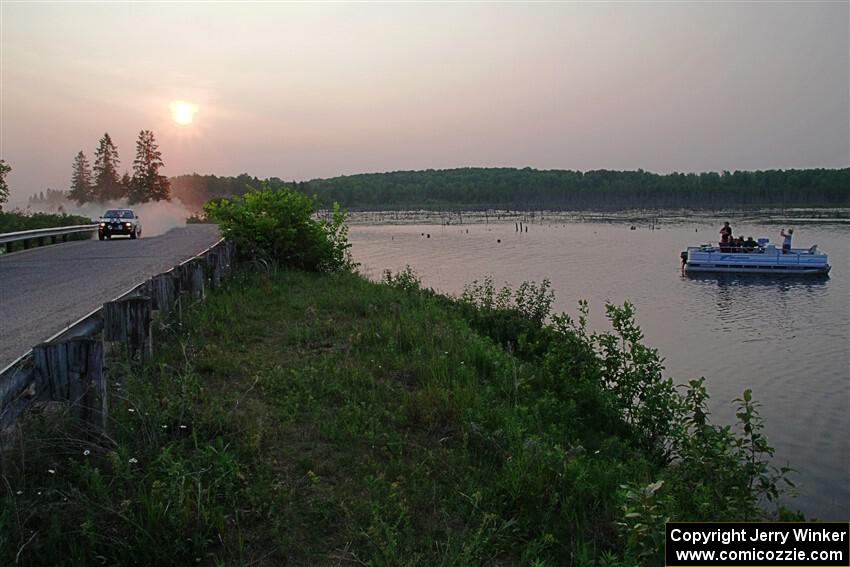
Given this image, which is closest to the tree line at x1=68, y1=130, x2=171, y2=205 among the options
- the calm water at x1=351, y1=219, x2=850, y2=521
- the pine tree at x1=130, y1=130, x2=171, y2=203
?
the pine tree at x1=130, y1=130, x2=171, y2=203

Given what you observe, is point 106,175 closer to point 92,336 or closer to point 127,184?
point 127,184

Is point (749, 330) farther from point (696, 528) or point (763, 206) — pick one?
point (763, 206)

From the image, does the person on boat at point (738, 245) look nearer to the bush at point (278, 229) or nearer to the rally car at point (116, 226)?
the bush at point (278, 229)

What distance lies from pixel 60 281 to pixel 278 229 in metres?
5.14

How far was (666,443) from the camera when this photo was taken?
9594mm

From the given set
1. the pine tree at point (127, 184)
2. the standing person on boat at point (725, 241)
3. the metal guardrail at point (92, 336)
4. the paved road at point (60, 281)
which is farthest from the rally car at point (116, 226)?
the pine tree at point (127, 184)

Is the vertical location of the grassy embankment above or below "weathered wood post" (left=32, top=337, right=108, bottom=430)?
below

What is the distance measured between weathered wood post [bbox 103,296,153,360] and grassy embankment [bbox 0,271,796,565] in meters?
0.28

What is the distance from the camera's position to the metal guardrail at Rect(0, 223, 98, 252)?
66.0 feet

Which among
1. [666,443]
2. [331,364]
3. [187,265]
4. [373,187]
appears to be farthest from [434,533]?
[373,187]

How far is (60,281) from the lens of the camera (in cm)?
1345

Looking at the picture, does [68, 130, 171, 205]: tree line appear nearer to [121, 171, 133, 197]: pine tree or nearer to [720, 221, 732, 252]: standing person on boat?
[121, 171, 133, 197]: pine tree

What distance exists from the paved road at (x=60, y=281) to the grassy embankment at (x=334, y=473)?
74.2 inches

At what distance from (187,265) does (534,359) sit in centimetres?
654
